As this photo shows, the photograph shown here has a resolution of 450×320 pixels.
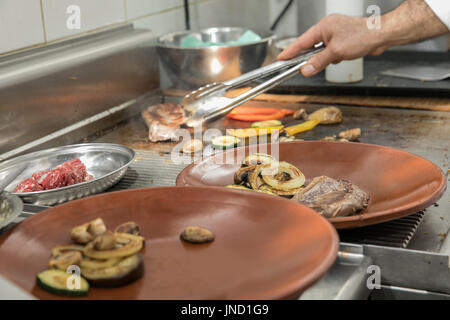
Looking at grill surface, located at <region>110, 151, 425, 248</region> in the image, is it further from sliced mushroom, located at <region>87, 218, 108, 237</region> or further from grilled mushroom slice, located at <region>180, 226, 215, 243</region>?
sliced mushroom, located at <region>87, 218, 108, 237</region>

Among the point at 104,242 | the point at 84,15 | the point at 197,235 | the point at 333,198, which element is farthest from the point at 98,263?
the point at 84,15

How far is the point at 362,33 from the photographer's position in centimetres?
176

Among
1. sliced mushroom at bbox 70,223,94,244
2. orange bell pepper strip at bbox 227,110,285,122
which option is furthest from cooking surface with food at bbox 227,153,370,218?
orange bell pepper strip at bbox 227,110,285,122

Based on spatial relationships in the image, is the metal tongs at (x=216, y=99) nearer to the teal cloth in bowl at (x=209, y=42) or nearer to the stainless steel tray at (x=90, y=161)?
the stainless steel tray at (x=90, y=161)

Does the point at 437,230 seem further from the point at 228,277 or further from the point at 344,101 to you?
the point at 344,101

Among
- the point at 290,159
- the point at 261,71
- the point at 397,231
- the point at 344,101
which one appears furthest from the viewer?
the point at 344,101

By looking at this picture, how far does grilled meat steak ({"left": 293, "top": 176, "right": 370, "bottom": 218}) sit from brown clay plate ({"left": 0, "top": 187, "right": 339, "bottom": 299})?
0.42 ft

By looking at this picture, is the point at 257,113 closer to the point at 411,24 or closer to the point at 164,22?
the point at 411,24

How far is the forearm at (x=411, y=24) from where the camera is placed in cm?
177

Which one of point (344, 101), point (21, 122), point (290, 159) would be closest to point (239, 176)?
point (290, 159)

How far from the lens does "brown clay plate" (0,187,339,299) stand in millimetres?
785

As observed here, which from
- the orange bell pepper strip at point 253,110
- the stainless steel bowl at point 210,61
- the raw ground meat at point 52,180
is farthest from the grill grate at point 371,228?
the stainless steel bowl at point 210,61

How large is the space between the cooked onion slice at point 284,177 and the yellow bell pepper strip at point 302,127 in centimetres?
50

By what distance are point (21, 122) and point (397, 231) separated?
0.98 meters
